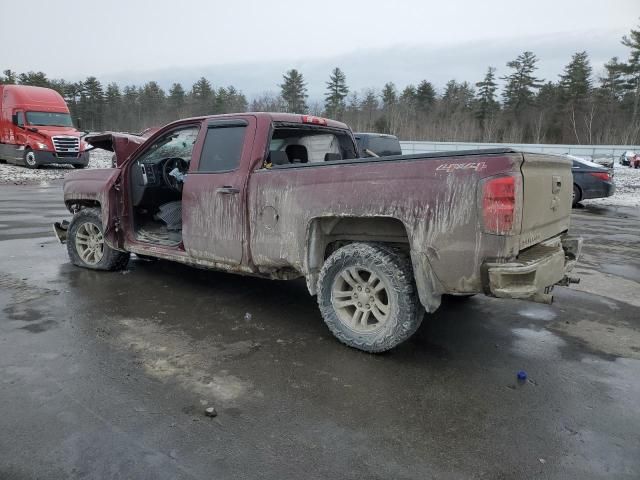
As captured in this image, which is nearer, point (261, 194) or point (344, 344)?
point (344, 344)

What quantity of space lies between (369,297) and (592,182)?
491 inches

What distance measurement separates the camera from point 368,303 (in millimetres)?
3830

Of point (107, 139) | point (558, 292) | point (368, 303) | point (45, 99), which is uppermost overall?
point (45, 99)

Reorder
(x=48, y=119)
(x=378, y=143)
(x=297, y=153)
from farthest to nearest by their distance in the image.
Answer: (x=48, y=119), (x=378, y=143), (x=297, y=153)

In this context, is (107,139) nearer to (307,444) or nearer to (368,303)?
(368,303)

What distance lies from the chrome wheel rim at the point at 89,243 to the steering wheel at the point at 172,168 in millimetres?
1025

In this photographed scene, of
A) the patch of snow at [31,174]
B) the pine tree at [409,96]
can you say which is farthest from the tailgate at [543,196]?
the pine tree at [409,96]

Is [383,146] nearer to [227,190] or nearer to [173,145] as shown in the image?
[173,145]

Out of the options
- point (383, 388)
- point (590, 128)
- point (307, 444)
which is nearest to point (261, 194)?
point (383, 388)

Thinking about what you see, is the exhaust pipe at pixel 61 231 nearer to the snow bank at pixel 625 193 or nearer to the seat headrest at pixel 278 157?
the seat headrest at pixel 278 157

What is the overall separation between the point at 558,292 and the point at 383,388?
330 cm

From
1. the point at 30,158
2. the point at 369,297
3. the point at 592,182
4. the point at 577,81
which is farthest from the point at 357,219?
the point at 577,81

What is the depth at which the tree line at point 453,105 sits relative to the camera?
165 feet

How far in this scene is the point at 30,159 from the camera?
70.0 ft
